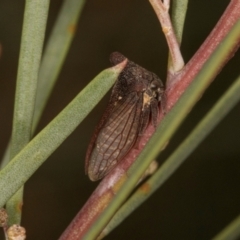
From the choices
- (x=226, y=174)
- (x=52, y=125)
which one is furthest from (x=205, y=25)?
(x=52, y=125)

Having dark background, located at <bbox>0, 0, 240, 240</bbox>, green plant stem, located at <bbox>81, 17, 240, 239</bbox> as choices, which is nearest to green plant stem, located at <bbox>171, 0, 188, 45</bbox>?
green plant stem, located at <bbox>81, 17, 240, 239</bbox>

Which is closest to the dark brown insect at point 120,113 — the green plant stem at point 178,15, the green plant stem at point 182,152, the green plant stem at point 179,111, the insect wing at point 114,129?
the insect wing at point 114,129

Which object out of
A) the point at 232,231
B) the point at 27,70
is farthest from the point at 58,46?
the point at 232,231

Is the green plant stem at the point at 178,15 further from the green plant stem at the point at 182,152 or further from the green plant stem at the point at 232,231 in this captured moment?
the green plant stem at the point at 232,231

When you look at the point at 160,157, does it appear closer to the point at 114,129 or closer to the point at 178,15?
the point at 114,129

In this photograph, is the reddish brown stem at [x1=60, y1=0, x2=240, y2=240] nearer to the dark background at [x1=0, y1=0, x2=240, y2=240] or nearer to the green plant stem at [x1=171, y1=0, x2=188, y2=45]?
the green plant stem at [x1=171, y1=0, x2=188, y2=45]

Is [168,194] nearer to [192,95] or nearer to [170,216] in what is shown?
[170,216]
